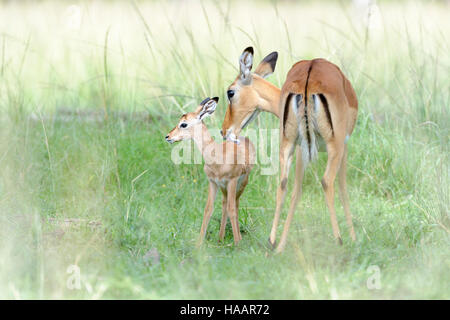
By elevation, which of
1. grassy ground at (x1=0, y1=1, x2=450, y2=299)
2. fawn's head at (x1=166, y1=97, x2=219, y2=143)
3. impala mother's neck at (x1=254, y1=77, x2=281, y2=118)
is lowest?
grassy ground at (x1=0, y1=1, x2=450, y2=299)

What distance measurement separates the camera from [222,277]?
13.8ft

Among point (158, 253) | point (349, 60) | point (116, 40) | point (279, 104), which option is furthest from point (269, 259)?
point (116, 40)

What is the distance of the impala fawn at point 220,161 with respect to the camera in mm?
5023

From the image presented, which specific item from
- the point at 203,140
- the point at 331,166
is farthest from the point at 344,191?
the point at 203,140

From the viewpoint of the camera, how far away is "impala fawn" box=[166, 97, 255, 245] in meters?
5.02

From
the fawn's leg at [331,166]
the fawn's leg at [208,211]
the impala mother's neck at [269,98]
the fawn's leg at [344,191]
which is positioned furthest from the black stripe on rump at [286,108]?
the fawn's leg at [208,211]

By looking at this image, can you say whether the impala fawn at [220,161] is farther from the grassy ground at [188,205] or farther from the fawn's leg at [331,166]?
the fawn's leg at [331,166]

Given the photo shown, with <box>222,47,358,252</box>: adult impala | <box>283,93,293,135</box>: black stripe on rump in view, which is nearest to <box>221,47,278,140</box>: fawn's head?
<box>222,47,358,252</box>: adult impala

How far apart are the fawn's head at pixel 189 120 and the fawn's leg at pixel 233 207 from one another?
511mm

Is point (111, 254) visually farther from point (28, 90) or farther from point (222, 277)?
point (28, 90)

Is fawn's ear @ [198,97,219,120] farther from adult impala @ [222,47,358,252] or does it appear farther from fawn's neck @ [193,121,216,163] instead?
adult impala @ [222,47,358,252]

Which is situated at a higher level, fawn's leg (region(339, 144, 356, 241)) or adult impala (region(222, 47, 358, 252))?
A: adult impala (region(222, 47, 358, 252))

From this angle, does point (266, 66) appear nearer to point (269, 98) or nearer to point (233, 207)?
point (269, 98)
